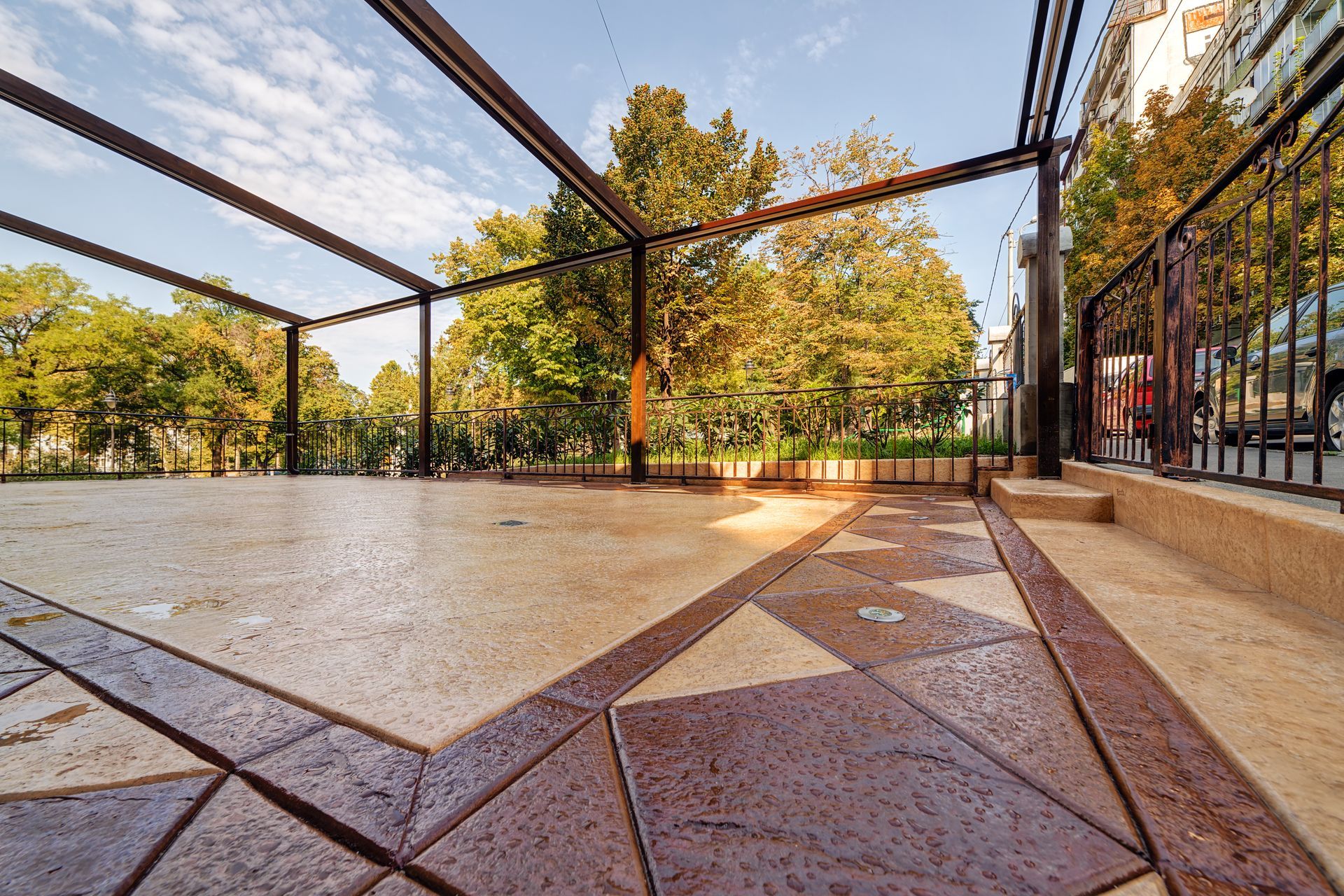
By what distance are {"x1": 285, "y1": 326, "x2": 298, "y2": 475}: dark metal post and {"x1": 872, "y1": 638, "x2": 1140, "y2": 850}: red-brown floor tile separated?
8.97 m

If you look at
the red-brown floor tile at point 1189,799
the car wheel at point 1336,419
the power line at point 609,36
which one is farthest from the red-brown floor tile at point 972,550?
the power line at point 609,36

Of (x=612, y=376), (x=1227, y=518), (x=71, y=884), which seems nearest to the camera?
(x=71, y=884)

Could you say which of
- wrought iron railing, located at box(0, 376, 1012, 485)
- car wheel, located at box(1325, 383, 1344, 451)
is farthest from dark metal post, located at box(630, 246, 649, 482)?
car wheel, located at box(1325, 383, 1344, 451)

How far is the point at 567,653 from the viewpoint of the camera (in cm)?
94

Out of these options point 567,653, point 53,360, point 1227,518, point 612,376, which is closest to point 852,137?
point 612,376

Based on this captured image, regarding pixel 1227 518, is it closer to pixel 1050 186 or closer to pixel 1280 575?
pixel 1280 575

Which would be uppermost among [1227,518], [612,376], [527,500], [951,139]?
[951,139]

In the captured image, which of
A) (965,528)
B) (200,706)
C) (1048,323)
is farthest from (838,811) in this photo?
(1048,323)

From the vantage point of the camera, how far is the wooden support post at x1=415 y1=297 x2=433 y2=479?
243 inches

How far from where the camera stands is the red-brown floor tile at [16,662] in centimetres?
87

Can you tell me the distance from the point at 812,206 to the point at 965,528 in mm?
2923

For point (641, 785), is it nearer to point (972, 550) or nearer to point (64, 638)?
point (64, 638)

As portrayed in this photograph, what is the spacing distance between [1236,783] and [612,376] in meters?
10.5

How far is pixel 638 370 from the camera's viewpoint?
4.94 meters
